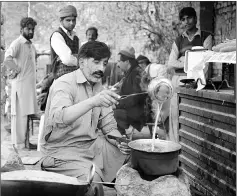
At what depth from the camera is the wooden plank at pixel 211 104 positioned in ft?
11.5

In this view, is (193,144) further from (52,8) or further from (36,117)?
(52,8)

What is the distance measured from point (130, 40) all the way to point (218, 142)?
9.81 m

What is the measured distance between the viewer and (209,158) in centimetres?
394

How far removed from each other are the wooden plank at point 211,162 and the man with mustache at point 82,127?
886mm

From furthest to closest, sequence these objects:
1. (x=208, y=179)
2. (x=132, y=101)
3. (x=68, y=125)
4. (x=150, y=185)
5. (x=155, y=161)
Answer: (x=132, y=101), (x=208, y=179), (x=68, y=125), (x=150, y=185), (x=155, y=161)

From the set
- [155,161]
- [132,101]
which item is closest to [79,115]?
[155,161]

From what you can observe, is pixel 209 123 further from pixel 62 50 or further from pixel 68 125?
pixel 62 50

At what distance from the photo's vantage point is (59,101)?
10.9 ft

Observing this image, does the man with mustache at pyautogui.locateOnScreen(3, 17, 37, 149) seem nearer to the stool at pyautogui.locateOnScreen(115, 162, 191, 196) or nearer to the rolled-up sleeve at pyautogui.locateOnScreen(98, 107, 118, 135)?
the rolled-up sleeve at pyautogui.locateOnScreen(98, 107, 118, 135)

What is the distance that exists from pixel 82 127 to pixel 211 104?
1.36m

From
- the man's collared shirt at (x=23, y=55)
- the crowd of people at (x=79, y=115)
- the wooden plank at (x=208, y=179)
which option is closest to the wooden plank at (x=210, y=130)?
the wooden plank at (x=208, y=179)

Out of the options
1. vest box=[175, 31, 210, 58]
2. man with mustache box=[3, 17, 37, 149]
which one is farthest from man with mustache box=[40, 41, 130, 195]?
man with mustache box=[3, 17, 37, 149]

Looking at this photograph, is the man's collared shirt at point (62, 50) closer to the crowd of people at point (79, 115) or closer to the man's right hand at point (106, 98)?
the crowd of people at point (79, 115)

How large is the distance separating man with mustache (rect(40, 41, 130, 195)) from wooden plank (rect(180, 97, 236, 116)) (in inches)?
39.4
